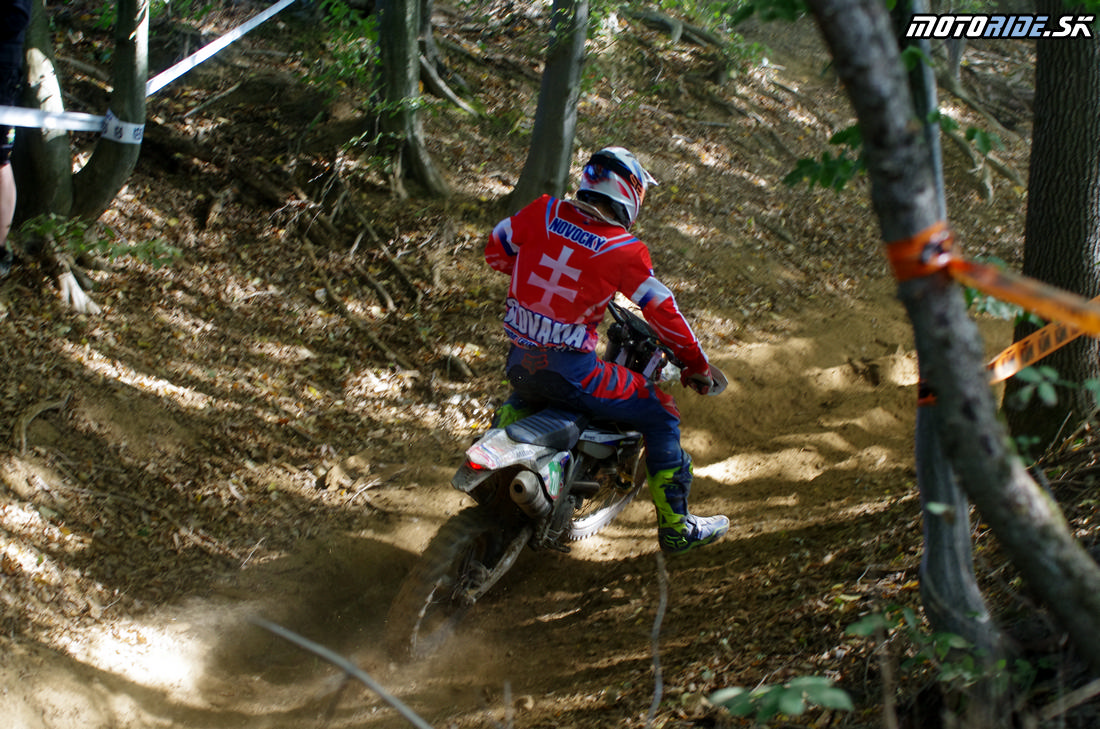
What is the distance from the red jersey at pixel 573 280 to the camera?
4.10 metres

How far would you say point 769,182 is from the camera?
10219 millimetres

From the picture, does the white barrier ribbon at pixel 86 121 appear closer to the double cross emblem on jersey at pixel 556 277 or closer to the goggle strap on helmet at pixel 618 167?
the double cross emblem on jersey at pixel 556 277

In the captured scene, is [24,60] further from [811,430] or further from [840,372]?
[840,372]

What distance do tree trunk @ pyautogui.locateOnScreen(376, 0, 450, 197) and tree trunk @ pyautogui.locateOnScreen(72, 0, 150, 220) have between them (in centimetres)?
226

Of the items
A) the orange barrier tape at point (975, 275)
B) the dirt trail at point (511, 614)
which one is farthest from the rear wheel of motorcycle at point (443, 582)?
the orange barrier tape at point (975, 275)

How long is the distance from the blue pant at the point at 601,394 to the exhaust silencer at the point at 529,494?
579mm

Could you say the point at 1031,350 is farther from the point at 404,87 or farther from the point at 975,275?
the point at 404,87

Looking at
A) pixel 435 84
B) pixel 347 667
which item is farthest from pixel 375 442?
pixel 435 84

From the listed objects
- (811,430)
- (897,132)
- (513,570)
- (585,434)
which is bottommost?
(513,570)

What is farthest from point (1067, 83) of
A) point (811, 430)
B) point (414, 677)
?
point (414, 677)

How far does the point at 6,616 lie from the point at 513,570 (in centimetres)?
265

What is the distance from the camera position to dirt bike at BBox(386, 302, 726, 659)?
13.2 feet

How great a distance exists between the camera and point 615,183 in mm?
4145

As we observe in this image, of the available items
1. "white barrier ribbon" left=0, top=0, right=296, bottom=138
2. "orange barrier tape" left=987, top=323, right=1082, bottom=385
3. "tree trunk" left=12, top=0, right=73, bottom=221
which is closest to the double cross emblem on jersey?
"orange barrier tape" left=987, top=323, right=1082, bottom=385
